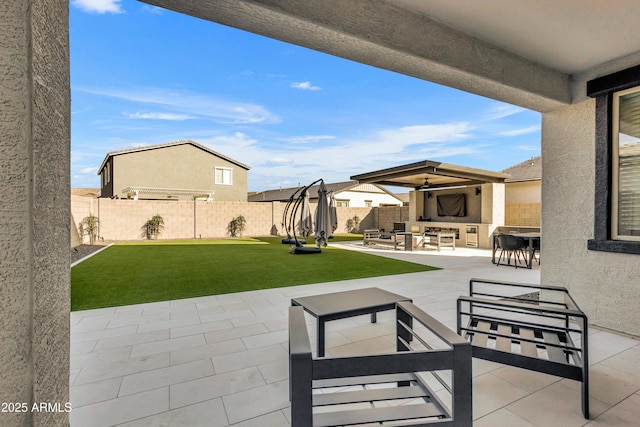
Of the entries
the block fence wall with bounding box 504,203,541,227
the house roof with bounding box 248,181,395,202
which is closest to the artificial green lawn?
the block fence wall with bounding box 504,203,541,227

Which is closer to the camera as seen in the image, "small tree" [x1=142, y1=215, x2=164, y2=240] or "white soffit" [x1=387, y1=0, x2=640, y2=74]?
"white soffit" [x1=387, y1=0, x2=640, y2=74]

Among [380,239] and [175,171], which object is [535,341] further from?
[175,171]

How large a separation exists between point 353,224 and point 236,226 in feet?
25.9

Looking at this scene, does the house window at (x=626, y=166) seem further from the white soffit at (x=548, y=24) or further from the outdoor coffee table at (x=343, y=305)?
the outdoor coffee table at (x=343, y=305)

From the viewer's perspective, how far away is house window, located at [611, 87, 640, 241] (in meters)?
3.43

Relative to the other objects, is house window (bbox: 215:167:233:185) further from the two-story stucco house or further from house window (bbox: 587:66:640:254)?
house window (bbox: 587:66:640:254)

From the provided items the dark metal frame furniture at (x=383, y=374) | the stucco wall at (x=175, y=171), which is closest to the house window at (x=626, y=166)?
the dark metal frame furniture at (x=383, y=374)

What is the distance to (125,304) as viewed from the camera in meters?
4.56

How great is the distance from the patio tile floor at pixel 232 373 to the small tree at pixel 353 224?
1642cm

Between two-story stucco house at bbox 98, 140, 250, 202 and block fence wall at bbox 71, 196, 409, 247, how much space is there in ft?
11.0

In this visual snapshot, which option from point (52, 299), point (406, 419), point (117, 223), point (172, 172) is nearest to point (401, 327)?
→ point (406, 419)

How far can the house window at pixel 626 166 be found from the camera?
3428 millimetres

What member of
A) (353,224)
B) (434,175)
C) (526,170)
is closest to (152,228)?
(353,224)

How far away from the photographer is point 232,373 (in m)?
2.60
